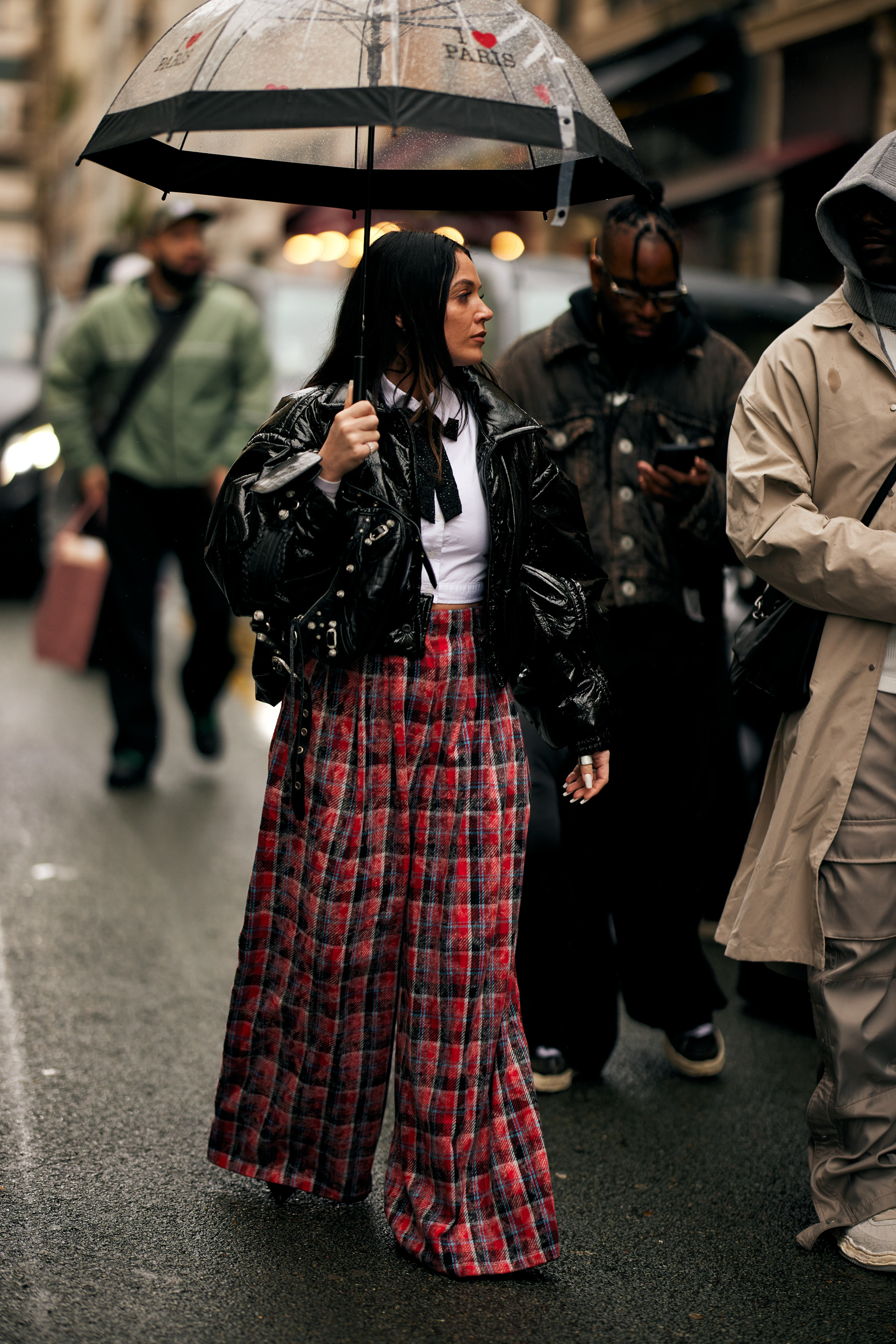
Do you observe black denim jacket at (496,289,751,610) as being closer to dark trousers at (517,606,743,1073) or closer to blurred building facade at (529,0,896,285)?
dark trousers at (517,606,743,1073)

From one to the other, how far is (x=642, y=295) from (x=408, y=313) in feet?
3.62

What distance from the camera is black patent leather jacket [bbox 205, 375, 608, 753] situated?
2805mm

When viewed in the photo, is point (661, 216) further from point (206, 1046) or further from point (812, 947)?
point (206, 1046)

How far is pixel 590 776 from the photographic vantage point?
309 cm

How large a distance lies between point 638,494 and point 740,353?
0.52 metres

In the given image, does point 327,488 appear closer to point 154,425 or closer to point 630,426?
point 630,426

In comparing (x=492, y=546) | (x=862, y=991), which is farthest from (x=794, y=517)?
(x=862, y=991)

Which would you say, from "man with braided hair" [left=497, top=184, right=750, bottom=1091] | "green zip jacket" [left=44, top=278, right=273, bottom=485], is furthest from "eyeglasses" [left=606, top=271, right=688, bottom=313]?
"green zip jacket" [left=44, top=278, right=273, bottom=485]

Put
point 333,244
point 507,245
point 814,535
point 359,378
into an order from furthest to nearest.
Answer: point 333,244
point 507,245
point 814,535
point 359,378

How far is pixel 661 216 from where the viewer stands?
150 inches

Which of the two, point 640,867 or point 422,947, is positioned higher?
point 422,947

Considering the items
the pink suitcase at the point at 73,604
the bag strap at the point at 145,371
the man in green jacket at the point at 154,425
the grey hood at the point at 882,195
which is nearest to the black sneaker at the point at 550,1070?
the grey hood at the point at 882,195

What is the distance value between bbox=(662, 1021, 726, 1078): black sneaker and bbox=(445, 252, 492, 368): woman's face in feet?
6.35

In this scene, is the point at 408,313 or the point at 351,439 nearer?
the point at 351,439
